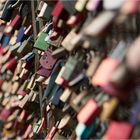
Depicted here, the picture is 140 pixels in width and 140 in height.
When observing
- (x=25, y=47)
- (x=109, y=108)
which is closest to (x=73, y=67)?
(x=109, y=108)

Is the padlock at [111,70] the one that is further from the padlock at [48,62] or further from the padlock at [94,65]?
A: the padlock at [48,62]

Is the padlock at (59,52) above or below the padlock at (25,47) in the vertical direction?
above

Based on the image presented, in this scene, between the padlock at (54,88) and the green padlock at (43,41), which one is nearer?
the padlock at (54,88)

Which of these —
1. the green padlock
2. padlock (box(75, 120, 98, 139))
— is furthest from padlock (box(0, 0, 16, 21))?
padlock (box(75, 120, 98, 139))

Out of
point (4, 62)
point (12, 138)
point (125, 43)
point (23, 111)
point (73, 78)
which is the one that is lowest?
point (12, 138)

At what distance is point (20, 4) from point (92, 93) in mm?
1143

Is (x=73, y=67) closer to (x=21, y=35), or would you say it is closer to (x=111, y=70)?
(x=111, y=70)

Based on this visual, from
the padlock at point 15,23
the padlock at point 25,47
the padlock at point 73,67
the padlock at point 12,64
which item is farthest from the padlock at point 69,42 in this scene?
the padlock at point 12,64

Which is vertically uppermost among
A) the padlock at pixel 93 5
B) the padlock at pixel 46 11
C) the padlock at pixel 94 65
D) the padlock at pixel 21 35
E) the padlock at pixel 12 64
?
the padlock at pixel 93 5

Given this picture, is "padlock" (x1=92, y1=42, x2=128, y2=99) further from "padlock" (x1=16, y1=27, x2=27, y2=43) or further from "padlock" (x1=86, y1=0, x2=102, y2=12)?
"padlock" (x1=16, y1=27, x2=27, y2=43)

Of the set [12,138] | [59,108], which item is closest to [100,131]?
[59,108]

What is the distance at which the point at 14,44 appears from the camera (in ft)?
8.27

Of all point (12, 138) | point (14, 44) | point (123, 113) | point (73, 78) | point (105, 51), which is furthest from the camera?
point (12, 138)

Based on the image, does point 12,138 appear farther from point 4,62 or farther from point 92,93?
point 92,93
